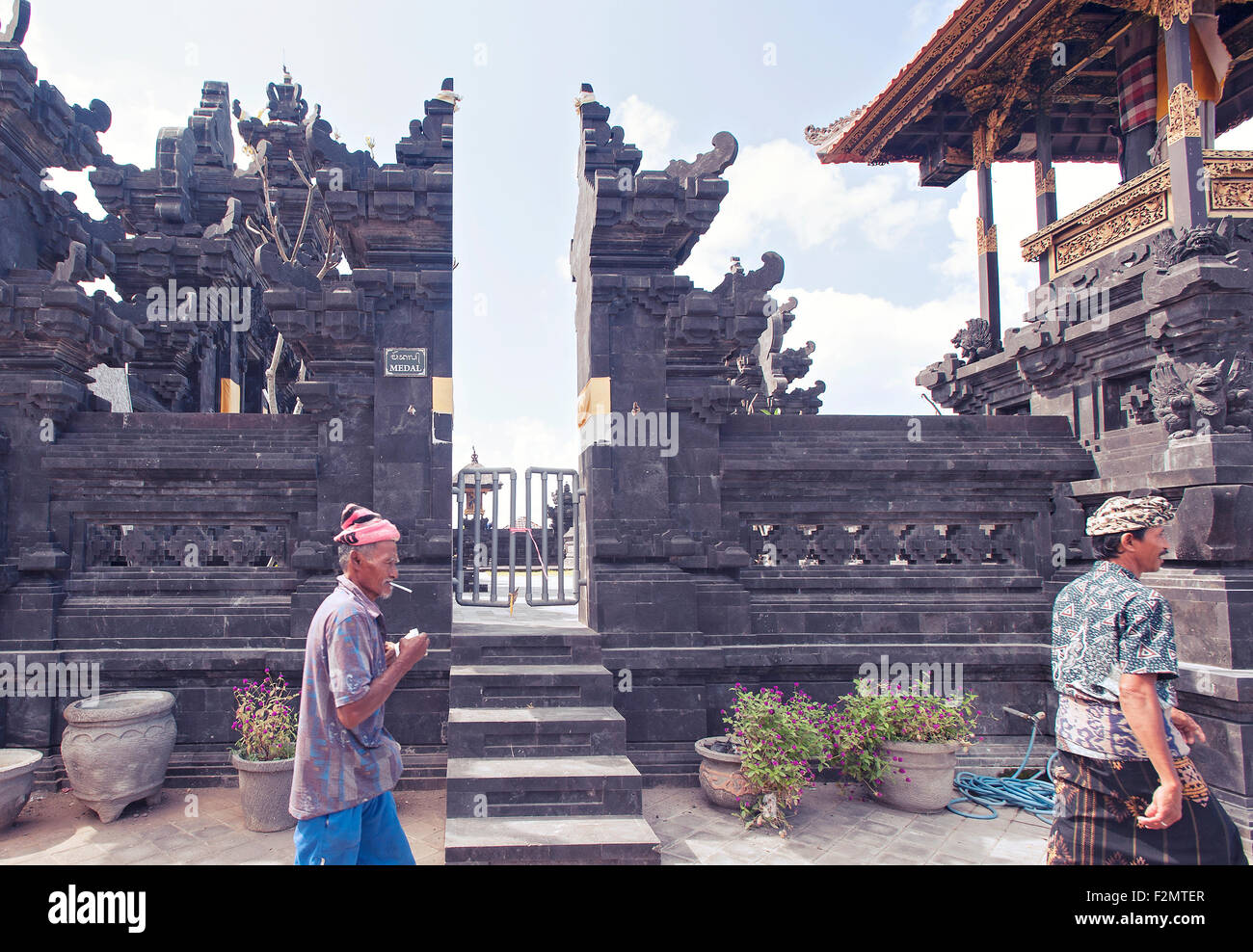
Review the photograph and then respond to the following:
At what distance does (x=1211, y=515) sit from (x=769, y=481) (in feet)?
12.6

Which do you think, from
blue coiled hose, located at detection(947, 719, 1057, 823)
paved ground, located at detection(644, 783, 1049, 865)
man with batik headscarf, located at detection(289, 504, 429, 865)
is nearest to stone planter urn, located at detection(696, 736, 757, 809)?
paved ground, located at detection(644, 783, 1049, 865)

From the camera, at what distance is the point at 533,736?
5.93 m

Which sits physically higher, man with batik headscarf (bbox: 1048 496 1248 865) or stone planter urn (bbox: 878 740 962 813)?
man with batik headscarf (bbox: 1048 496 1248 865)

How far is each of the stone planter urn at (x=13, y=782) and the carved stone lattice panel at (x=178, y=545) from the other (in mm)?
1915

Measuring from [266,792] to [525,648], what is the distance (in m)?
2.43

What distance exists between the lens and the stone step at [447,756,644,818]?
528cm

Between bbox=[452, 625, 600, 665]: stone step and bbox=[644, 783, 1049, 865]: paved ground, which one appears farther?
bbox=[452, 625, 600, 665]: stone step

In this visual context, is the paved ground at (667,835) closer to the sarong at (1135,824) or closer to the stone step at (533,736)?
the stone step at (533,736)

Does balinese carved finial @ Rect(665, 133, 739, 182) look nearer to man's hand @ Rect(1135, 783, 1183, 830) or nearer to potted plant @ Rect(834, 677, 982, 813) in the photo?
potted plant @ Rect(834, 677, 982, 813)

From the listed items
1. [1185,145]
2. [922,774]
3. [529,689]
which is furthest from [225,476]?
[1185,145]

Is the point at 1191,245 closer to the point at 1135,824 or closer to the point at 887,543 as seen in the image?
the point at 887,543

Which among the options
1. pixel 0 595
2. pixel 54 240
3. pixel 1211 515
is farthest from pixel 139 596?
pixel 1211 515

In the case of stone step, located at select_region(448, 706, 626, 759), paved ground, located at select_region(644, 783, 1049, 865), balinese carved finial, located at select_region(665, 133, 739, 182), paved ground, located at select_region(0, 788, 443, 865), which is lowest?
paved ground, located at select_region(644, 783, 1049, 865)

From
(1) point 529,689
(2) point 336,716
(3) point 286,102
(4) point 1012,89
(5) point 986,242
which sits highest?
(3) point 286,102
